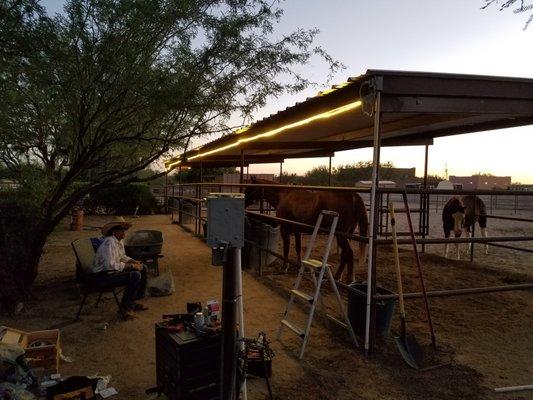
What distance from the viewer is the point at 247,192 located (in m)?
10.1

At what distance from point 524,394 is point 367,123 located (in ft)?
14.4

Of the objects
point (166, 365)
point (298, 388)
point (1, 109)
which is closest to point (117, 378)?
point (166, 365)

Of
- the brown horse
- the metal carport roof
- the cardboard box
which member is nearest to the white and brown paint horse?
the metal carport roof

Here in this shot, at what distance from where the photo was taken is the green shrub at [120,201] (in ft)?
66.3

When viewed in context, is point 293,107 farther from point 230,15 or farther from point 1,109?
point 1,109

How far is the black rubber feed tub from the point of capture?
6840mm

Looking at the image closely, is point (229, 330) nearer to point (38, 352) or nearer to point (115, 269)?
point (38, 352)

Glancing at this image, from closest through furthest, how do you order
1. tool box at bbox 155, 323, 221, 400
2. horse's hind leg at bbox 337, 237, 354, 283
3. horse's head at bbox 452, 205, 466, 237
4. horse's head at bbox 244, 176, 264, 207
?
1. tool box at bbox 155, 323, 221, 400
2. horse's hind leg at bbox 337, 237, 354, 283
3. horse's head at bbox 244, 176, 264, 207
4. horse's head at bbox 452, 205, 466, 237

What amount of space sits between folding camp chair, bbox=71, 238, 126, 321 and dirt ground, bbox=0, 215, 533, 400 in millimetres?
329

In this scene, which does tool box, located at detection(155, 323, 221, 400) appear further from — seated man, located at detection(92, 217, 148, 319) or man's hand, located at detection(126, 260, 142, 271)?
man's hand, located at detection(126, 260, 142, 271)

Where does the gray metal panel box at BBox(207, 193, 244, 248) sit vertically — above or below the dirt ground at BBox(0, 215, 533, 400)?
above

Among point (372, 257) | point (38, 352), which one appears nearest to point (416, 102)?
point (372, 257)

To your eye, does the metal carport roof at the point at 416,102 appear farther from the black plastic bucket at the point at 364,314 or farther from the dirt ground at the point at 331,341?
the dirt ground at the point at 331,341

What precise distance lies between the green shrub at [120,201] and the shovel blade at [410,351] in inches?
720
